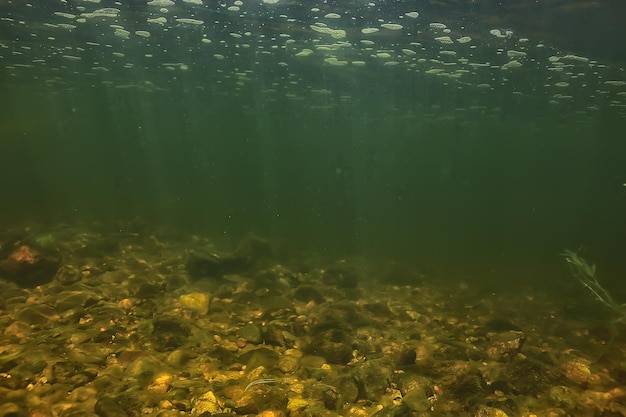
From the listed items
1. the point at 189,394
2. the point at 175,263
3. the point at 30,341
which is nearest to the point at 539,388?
the point at 189,394

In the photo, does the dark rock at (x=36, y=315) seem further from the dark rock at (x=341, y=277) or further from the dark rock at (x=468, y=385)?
the dark rock at (x=468, y=385)

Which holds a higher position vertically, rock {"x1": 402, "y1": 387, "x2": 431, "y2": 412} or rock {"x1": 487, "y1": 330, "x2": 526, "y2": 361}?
rock {"x1": 402, "y1": 387, "x2": 431, "y2": 412}

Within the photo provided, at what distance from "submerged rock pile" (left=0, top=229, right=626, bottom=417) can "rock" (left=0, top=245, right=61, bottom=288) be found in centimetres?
23

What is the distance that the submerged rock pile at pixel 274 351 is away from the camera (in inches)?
197

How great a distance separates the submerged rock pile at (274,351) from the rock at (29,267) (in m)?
0.23

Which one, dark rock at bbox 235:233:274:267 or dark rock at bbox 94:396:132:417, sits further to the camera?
dark rock at bbox 235:233:274:267

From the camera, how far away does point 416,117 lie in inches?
1473

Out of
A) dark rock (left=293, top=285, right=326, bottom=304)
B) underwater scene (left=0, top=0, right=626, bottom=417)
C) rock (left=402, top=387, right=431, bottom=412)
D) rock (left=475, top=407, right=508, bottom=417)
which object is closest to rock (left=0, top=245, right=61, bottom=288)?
underwater scene (left=0, top=0, right=626, bottom=417)

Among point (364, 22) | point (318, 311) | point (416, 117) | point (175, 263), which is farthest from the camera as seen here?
point (416, 117)

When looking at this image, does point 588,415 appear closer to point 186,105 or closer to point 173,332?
point 173,332

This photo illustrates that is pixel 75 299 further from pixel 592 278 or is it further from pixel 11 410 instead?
pixel 592 278

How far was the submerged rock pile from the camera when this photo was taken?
5.00m

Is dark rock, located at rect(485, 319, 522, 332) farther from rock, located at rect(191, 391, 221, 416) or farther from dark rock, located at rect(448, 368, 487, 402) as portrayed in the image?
rock, located at rect(191, 391, 221, 416)

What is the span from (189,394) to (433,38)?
14.2m
